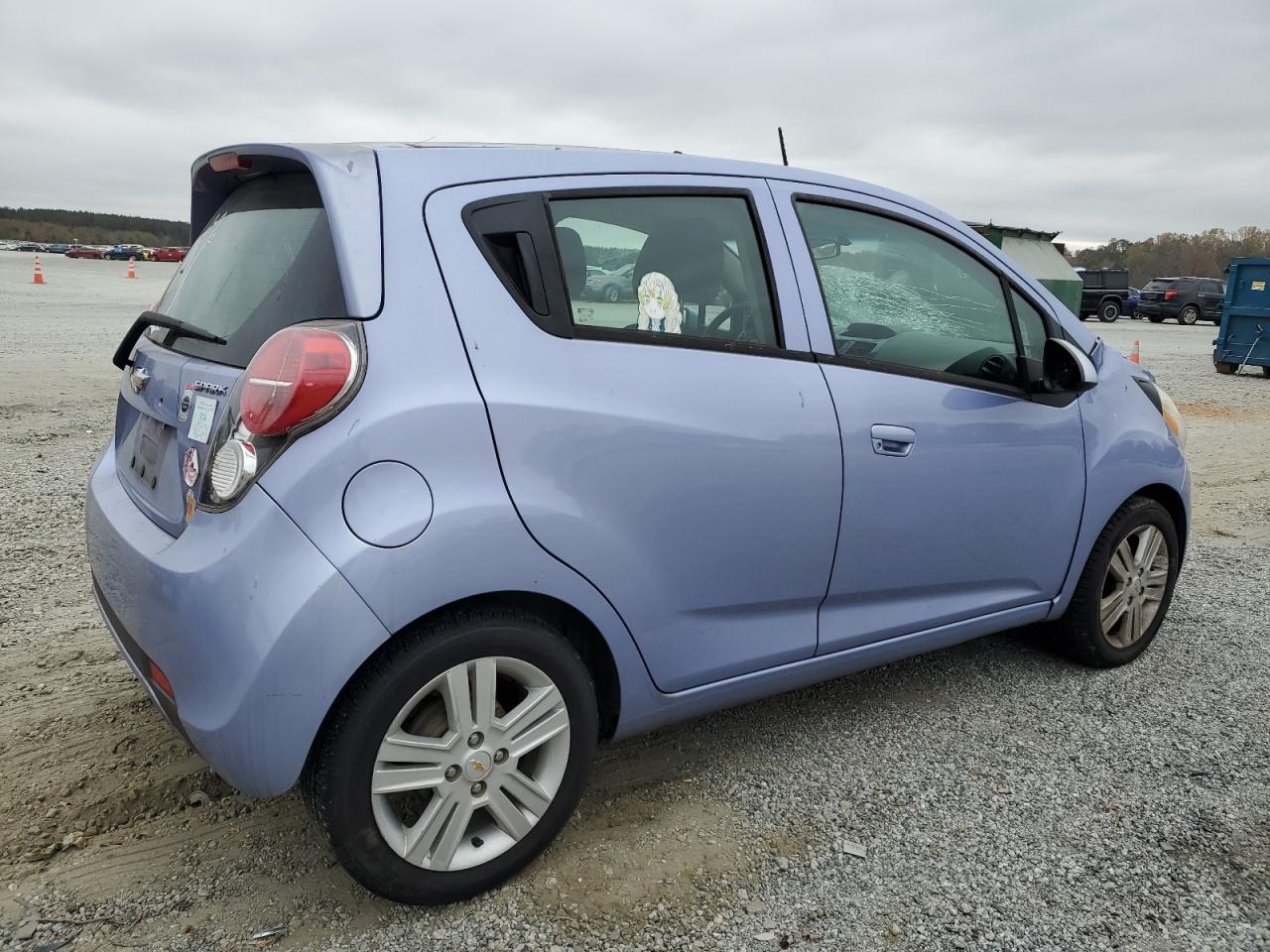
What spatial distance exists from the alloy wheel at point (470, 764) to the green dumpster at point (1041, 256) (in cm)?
1760

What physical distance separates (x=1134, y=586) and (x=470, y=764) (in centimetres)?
274

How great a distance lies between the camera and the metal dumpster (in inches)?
621

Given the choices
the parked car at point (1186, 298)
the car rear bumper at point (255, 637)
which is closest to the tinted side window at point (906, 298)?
the car rear bumper at point (255, 637)

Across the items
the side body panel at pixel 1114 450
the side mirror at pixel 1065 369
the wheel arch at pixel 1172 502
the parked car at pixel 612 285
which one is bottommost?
the wheel arch at pixel 1172 502

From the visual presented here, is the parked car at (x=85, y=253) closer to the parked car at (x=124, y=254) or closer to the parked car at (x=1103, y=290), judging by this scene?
the parked car at (x=124, y=254)

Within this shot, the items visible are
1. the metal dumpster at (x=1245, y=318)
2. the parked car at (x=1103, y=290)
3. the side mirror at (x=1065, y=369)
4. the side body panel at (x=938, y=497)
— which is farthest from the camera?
the parked car at (x=1103, y=290)

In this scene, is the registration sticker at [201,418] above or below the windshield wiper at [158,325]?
below

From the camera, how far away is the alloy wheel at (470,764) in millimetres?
2117

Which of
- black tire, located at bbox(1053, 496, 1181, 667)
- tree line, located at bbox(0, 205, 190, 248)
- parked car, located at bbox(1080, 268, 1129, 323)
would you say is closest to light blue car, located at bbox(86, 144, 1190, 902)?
black tire, located at bbox(1053, 496, 1181, 667)

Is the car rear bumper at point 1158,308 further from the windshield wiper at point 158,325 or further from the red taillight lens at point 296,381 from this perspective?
the red taillight lens at point 296,381

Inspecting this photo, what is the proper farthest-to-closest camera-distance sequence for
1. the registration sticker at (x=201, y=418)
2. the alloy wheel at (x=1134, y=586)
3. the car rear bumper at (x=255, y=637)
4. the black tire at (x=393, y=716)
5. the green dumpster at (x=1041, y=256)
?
the green dumpster at (x=1041, y=256)
the alloy wheel at (x=1134, y=586)
the registration sticker at (x=201, y=418)
the black tire at (x=393, y=716)
the car rear bumper at (x=255, y=637)

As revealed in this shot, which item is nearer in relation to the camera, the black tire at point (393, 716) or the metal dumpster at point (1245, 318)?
the black tire at point (393, 716)

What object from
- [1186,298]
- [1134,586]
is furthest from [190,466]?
[1186,298]

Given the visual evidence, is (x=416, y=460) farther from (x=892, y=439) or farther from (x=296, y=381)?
(x=892, y=439)
